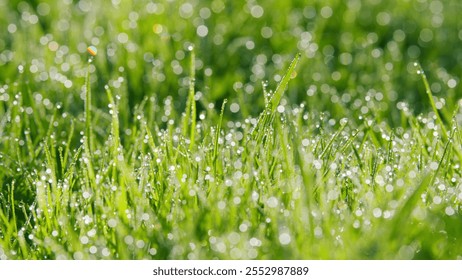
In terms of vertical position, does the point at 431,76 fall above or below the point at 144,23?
below

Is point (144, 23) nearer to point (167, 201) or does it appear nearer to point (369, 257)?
point (167, 201)

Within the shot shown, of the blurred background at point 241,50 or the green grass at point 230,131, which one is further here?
the blurred background at point 241,50

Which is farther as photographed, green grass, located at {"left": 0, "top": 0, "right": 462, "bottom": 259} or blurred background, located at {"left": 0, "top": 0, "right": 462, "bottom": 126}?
blurred background, located at {"left": 0, "top": 0, "right": 462, "bottom": 126}

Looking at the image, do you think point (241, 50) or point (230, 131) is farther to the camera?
point (241, 50)

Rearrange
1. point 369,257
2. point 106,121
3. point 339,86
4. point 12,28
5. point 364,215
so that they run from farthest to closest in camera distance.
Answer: point 12,28, point 339,86, point 106,121, point 364,215, point 369,257
